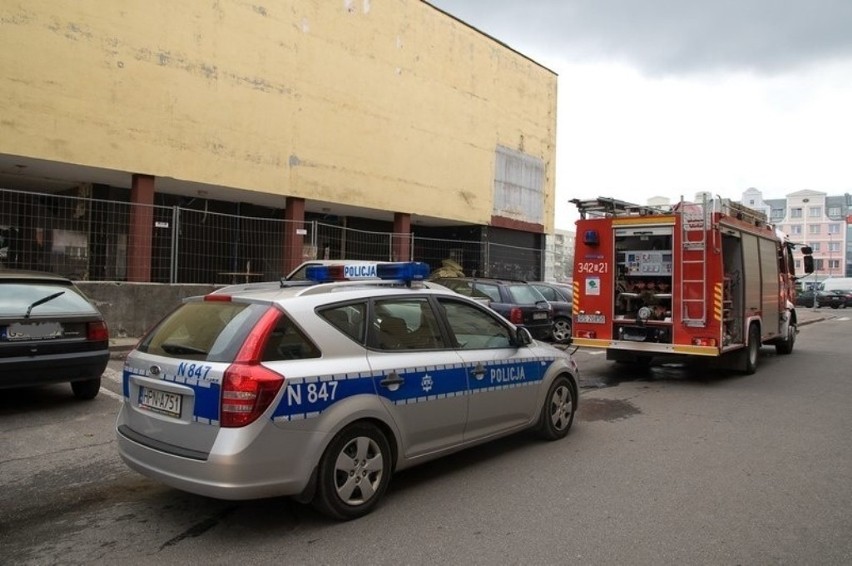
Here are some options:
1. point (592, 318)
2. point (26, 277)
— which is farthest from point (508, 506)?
point (592, 318)

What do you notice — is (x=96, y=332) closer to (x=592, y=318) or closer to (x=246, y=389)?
(x=246, y=389)

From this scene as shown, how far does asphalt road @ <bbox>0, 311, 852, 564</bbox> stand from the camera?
360 centimetres

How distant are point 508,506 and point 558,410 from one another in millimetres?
1850

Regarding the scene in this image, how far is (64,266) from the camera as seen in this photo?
14.6m

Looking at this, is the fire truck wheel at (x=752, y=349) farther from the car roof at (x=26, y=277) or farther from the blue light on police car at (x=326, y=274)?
the car roof at (x=26, y=277)

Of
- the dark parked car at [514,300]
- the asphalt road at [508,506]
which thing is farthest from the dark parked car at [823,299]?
the asphalt road at [508,506]

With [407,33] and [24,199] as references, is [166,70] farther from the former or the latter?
[407,33]

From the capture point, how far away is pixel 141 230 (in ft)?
45.1

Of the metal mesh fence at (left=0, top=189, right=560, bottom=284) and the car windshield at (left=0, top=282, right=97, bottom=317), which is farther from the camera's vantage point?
the metal mesh fence at (left=0, top=189, right=560, bottom=284)

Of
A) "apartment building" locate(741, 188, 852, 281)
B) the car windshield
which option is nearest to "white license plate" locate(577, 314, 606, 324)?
the car windshield

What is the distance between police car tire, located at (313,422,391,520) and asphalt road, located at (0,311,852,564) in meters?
0.11

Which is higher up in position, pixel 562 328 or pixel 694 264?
pixel 694 264

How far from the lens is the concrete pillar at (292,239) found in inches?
658

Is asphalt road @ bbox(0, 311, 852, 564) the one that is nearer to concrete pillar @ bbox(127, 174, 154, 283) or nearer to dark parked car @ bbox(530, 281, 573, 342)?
concrete pillar @ bbox(127, 174, 154, 283)
